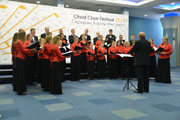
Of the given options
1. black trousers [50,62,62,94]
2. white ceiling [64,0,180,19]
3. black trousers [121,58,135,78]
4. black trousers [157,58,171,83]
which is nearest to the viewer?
black trousers [50,62,62,94]

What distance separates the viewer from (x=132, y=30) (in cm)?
1591

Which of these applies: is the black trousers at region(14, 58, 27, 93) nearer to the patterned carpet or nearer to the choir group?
the choir group

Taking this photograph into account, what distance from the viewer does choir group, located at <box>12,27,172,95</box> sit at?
4.88 meters

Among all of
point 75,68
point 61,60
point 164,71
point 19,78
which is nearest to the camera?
point 19,78

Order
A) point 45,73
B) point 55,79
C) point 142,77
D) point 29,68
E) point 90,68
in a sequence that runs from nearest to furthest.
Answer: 1. point 55,79
2. point 142,77
3. point 45,73
4. point 29,68
5. point 90,68

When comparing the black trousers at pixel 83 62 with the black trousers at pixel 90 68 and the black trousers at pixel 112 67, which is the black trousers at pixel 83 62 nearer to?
the black trousers at pixel 90 68

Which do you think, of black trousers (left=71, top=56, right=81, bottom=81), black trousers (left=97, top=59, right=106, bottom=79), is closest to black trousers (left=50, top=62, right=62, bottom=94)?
black trousers (left=71, top=56, right=81, bottom=81)

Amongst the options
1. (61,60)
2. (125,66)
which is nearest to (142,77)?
(61,60)

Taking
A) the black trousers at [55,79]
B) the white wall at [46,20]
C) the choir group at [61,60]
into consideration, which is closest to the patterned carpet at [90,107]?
the black trousers at [55,79]

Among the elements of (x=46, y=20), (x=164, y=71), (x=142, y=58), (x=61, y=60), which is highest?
(x=46, y=20)

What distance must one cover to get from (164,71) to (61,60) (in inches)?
158

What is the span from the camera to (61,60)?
20.5 feet

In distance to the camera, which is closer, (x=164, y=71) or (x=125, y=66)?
(x=164, y=71)

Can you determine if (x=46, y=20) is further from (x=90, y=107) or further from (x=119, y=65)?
(x=90, y=107)
